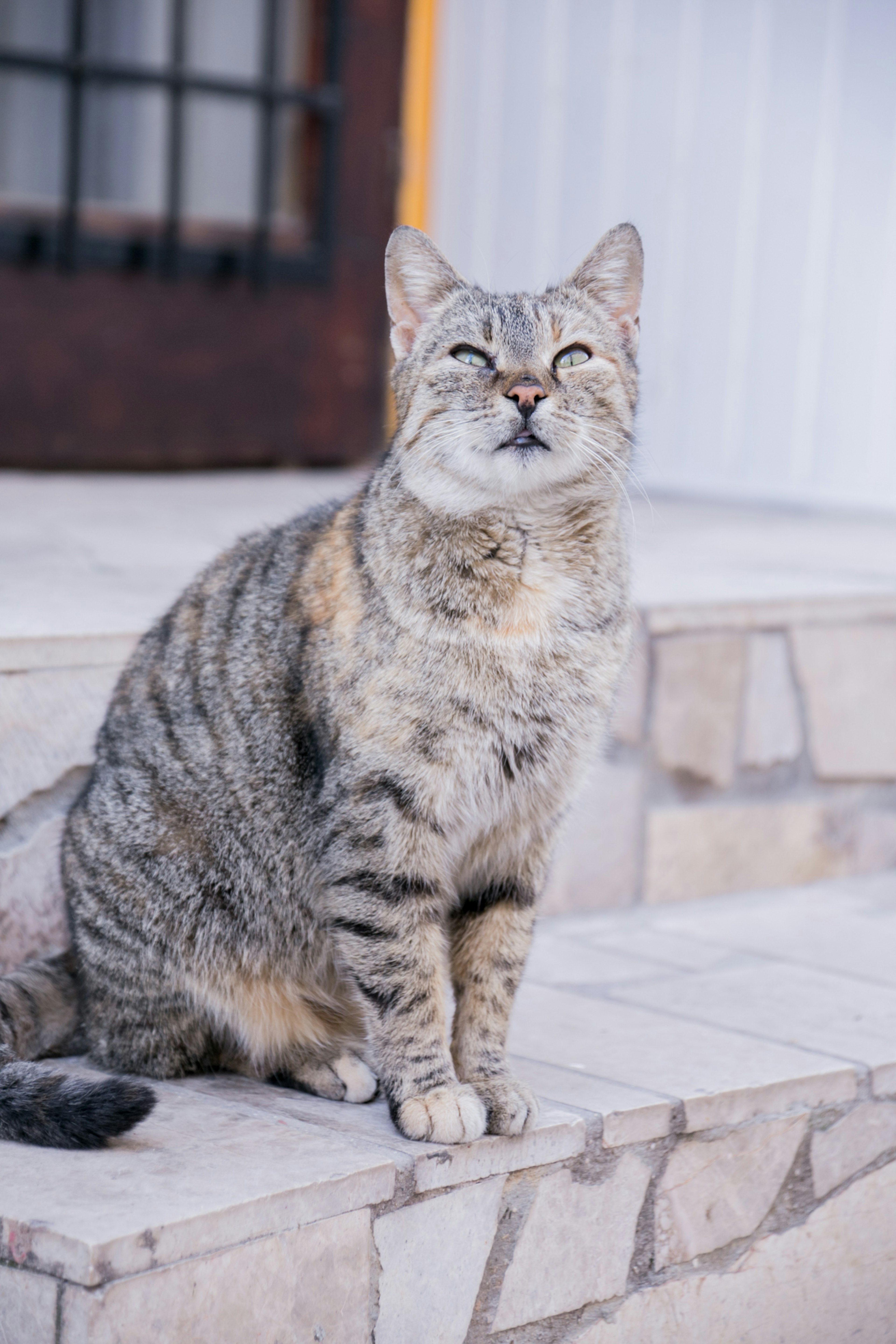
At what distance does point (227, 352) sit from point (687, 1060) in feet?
9.87

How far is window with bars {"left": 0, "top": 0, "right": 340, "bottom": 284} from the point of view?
4.42 m

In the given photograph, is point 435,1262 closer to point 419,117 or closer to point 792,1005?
point 792,1005

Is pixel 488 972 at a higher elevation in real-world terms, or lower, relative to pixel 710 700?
lower

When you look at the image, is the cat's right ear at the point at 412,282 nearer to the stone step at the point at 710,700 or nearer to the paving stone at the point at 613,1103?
the stone step at the point at 710,700

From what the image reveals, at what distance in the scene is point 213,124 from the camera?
4711mm

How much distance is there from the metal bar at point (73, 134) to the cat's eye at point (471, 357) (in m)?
2.58

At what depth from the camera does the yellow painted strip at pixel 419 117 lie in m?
5.50

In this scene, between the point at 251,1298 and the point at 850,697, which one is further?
the point at 850,697

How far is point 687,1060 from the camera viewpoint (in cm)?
238

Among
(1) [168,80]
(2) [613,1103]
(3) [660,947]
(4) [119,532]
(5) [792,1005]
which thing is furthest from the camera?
(1) [168,80]

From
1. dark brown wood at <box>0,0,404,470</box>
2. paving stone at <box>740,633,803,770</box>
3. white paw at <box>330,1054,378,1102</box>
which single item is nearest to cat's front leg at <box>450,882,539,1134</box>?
white paw at <box>330,1054,378,1102</box>

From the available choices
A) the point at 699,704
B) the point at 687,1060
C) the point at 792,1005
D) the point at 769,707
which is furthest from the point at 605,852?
the point at 687,1060

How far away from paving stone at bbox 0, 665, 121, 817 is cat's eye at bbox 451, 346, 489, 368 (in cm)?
83

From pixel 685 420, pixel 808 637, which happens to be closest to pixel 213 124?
pixel 685 420
